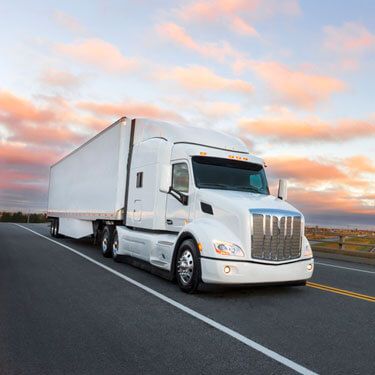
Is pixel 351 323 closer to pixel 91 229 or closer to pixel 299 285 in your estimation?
pixel 299 285

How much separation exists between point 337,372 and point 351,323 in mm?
2162

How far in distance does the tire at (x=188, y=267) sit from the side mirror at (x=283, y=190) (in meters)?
2.95

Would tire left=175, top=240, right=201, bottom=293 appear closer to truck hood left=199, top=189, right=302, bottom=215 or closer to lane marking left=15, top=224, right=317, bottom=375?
lane marking left=15, top=224, right=317, bottom=375

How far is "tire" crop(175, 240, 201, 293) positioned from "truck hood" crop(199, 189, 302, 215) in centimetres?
93

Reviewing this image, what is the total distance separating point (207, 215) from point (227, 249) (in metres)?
1.01

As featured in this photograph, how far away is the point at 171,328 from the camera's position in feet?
18.6

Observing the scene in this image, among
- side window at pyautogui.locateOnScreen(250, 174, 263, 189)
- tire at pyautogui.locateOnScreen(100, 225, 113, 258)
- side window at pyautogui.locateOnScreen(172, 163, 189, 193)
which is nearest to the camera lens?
side window at pyautogui.locateOnScreen(172, 163, 189, 193)

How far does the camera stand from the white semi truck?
25.3 feet

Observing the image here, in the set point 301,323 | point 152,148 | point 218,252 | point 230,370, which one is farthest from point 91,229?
point 230,370

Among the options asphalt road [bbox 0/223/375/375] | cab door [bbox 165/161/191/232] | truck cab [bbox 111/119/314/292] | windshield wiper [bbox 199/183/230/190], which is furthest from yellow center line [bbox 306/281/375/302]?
cab door [bbox 165/161/191/232]

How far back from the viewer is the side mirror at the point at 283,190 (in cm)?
1016

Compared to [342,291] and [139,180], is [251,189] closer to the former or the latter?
[342,291]

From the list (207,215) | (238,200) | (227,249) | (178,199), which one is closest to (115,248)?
(178,199)

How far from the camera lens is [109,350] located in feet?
15.6
